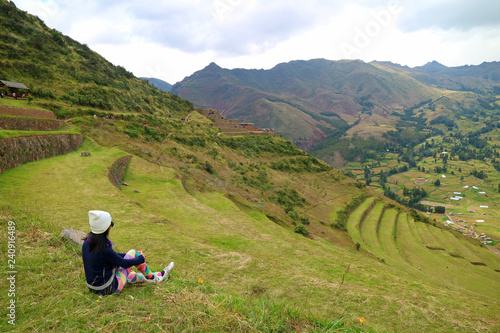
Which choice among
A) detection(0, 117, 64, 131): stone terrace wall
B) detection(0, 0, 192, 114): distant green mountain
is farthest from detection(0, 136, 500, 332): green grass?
detection(0, 0, 192, 114): distant green mountain

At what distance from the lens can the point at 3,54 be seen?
3662 centimetres

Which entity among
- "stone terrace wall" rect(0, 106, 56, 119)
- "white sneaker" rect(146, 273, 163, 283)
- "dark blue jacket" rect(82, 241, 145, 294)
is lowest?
"white sneaker" rect(146, 273, 163, 283)

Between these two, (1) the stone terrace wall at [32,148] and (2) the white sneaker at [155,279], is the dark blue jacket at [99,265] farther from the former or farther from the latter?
(1) the stone terrace wall at [32,148]

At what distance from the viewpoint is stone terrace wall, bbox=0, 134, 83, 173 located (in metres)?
15.3

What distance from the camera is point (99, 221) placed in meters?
4.95

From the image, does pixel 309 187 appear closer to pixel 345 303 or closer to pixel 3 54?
pixel 345 303

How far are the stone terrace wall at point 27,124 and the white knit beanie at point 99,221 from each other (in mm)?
23800

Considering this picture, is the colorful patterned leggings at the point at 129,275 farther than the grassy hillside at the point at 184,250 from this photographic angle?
Yes

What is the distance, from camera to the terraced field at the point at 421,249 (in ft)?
112

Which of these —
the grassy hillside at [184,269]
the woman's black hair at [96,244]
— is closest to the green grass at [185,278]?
the grassy hillside at [184,269]

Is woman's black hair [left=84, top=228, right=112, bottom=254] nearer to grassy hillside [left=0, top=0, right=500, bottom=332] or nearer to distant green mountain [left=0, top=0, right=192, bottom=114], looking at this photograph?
grassy hillside [left=0, top=0, right=500, bottom=332]

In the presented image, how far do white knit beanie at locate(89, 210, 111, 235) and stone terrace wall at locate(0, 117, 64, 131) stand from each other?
23.8 metres

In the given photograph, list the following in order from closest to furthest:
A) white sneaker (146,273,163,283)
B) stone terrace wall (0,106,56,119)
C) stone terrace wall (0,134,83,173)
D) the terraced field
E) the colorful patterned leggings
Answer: the colorful patterned leggings, white sneaker (146,273,163,283), stone terrace wall (0,134,83,173), stone terrace wall (0,106,56,119), the terraced field

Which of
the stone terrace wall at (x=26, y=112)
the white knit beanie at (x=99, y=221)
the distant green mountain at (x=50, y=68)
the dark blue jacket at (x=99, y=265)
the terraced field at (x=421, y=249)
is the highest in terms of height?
the distant green mountain at (x=50, y=68)
